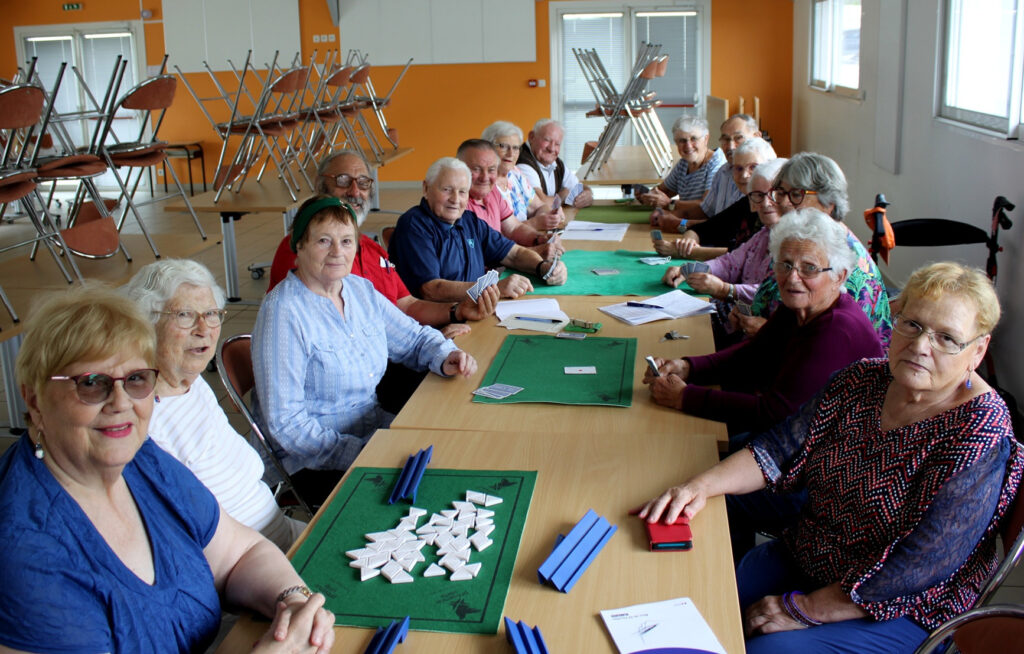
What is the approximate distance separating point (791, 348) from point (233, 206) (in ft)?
14.4

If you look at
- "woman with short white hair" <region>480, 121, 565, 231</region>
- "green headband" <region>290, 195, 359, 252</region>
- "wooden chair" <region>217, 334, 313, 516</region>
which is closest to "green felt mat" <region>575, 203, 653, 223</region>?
"woman with short white hair" <region>480, 121, 565, 231</region>

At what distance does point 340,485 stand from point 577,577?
59cm

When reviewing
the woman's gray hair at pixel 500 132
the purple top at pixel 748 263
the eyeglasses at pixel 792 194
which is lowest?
the purple top at pixel 748 263

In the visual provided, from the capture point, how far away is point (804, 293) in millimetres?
2340

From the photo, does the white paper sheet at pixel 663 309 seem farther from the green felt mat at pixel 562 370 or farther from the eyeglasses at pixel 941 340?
the eyeglasses at pixel 941 340

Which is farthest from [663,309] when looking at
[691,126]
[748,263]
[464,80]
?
[464,80]

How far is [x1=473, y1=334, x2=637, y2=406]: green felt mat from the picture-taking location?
2.34 meters

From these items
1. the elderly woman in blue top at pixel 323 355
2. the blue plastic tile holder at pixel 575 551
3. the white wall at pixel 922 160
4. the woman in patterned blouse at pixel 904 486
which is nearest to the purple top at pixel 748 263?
the white wall at pixel 922 160

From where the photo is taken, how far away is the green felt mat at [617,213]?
5.14 m

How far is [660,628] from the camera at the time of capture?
4.51ft

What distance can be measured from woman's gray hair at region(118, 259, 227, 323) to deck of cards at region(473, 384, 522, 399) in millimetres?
772

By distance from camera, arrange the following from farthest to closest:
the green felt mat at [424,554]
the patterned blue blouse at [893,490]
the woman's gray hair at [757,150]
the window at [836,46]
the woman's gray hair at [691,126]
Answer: the window at [836,46]
the woman's gray hair at [691,126]
the woman's gray hair at [757,150]
the patterned blue blouse at [893,490]
the green felt mat at [424,554]

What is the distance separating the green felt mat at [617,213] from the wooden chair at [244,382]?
294cm

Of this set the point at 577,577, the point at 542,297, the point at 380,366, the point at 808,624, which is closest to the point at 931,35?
the point at 542,297
